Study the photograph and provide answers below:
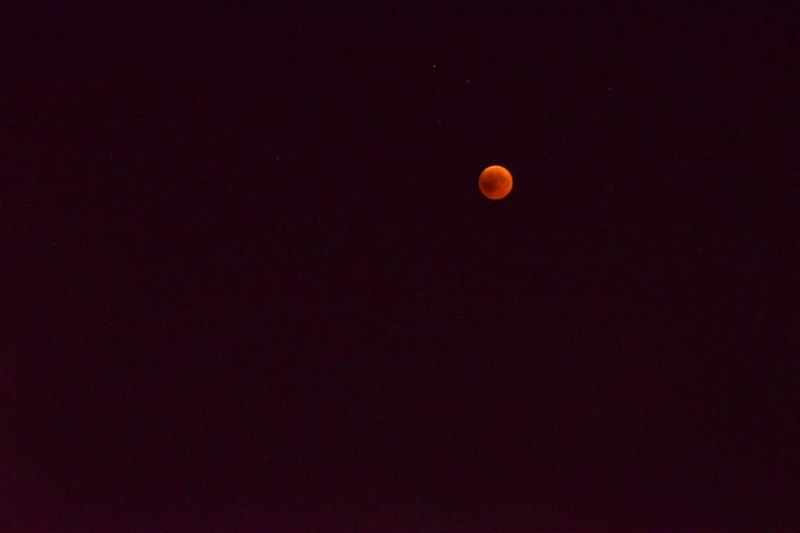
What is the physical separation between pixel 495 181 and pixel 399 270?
274 millimetres

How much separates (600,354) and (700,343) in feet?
0.67

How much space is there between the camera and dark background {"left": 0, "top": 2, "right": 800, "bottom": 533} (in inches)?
69.1

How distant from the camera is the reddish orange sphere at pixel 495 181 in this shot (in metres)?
1.77

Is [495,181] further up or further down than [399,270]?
further up

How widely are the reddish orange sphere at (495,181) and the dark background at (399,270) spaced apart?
0.02 metres

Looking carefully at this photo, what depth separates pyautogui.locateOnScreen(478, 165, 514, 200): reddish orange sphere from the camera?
5.82 ft

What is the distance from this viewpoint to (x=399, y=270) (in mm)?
1799

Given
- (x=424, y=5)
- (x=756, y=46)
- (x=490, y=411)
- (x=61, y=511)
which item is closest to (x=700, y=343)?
(x=490, y=411)

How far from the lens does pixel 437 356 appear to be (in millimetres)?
1780

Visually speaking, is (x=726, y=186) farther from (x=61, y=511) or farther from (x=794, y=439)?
(x=61, y=511)

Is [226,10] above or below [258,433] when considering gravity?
above

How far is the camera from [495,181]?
178cm

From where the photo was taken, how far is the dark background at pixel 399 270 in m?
1.75

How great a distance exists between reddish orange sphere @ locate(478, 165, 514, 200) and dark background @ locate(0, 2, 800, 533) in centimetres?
2
